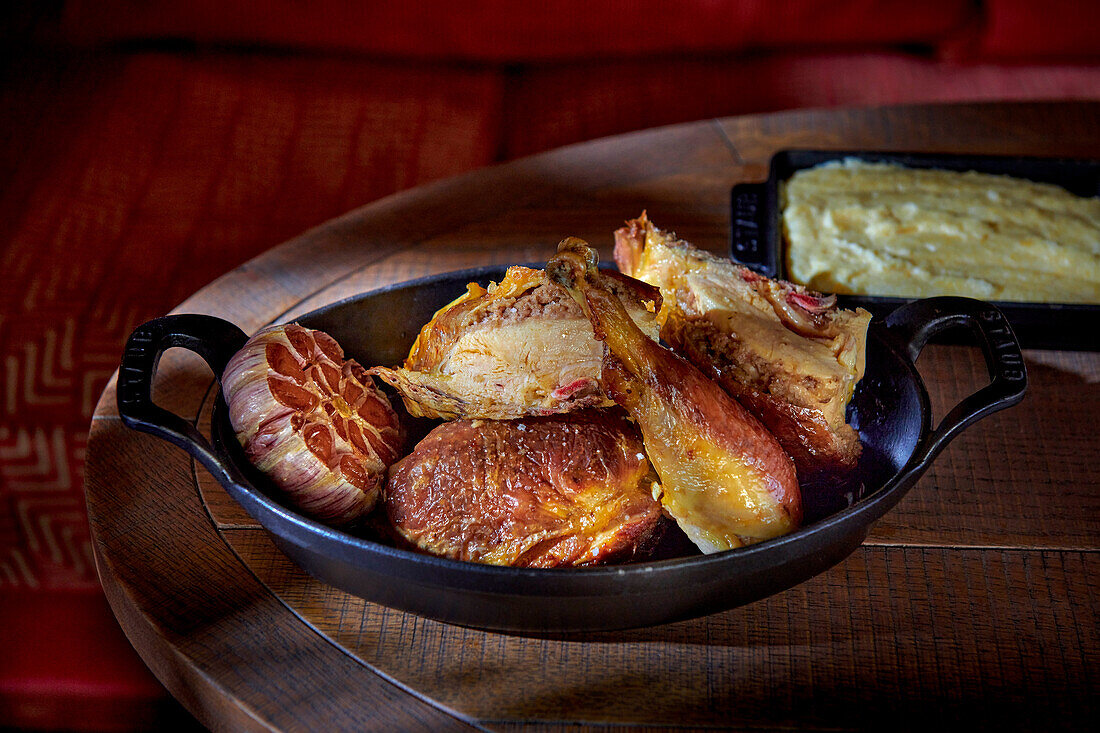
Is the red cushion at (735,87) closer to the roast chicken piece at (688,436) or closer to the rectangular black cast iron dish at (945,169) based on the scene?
the rectangular black cast iron dish at (945,169)

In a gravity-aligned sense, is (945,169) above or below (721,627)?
above

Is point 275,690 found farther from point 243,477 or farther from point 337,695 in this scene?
point 243,477

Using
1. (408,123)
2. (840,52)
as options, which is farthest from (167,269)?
(840,52)

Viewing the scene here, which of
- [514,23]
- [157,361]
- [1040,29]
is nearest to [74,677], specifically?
[157,361]

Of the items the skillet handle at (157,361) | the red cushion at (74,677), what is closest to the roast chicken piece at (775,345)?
the skillet handle at (157,361)

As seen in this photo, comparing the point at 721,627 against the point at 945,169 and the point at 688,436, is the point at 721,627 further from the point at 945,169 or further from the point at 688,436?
the point at 945,169

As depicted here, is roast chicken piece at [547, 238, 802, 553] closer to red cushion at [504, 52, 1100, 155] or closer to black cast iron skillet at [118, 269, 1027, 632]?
black cast iron skillet at [118, 269, 1027, 632]
